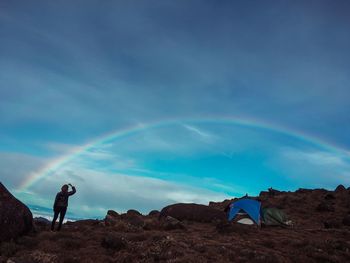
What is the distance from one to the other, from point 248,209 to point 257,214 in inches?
40.0

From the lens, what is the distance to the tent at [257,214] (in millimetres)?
34062

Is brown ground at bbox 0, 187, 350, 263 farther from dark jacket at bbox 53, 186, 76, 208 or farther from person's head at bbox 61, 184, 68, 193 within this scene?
person's head at bbox 61, 184, 68, 193

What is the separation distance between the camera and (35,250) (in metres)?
16.2

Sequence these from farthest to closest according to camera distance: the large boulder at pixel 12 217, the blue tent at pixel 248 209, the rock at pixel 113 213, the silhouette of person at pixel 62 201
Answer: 1. the rock at pixel 113 213
2. the blue tent at pixel 248 209
3. the silhouette of person at pixel 62 201
4. the large boulder at pixel 12 217

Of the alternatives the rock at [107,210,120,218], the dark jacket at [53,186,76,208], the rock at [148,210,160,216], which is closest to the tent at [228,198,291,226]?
the rock at [107,210,120,218]

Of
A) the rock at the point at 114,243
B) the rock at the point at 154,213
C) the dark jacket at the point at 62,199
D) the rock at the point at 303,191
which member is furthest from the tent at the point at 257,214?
the rock at the point at 303,191

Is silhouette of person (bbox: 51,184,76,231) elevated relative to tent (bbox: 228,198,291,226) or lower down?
lower down

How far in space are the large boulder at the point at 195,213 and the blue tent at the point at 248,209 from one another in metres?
1.19

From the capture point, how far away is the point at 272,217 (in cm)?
3534

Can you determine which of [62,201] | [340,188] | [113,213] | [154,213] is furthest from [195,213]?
[340,188]

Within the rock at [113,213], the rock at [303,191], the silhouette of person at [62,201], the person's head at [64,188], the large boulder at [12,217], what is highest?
the rock at [303,191]

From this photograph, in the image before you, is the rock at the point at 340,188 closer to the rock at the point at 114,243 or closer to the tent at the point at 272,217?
the tent at the point at 272,217

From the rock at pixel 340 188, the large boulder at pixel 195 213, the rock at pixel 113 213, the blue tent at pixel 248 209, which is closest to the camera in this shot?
the blue tent at pixel 248 209

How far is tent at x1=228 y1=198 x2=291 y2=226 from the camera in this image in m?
34.1
